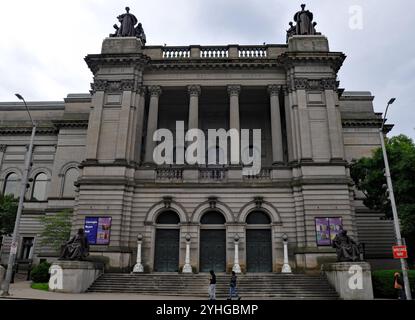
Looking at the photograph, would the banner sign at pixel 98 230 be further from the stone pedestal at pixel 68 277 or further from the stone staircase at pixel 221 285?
the stone pedestal at pixel 68 277

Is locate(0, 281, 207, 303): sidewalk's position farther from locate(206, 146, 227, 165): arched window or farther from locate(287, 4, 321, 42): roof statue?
locate(287, 4, 321, 42): roof statue

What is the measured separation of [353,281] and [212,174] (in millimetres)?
12943

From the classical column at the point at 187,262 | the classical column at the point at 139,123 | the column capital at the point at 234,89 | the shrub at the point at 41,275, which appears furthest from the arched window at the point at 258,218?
the shrub at the point at 41,275

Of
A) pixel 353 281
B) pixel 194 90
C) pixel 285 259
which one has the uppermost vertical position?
pixel 194 90

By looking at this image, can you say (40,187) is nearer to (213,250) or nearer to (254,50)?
(213,250)

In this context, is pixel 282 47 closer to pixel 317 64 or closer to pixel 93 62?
pixel 317 64

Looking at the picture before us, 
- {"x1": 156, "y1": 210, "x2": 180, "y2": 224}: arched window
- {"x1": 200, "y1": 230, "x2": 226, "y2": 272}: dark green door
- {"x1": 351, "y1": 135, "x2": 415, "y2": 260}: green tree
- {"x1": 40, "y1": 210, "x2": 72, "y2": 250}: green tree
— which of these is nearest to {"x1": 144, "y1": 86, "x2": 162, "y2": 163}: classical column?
{"x1": 156, "y1": 210, "x2": 180, "y2": 224}: arched window

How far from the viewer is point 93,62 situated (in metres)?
31.1

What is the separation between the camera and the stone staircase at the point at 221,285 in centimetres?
2120

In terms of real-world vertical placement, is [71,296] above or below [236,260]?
below

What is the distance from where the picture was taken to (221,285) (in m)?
22.2

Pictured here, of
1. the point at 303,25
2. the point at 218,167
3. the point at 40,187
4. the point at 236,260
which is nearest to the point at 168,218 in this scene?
the point at 218,167

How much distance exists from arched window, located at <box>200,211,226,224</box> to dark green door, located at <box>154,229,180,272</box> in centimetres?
233

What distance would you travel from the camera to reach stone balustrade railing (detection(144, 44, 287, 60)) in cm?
3191
